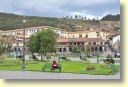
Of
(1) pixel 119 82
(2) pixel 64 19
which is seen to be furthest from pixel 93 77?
(2) pixel 64 19

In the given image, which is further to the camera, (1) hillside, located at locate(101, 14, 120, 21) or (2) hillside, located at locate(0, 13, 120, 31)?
(2) hillside, located at locate(0, 13, 120, 31)

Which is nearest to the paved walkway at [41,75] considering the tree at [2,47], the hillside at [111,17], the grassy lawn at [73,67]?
the grassy lawn at [73,67]

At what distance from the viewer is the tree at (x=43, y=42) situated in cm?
1042

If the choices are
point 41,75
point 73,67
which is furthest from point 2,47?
point 73,67

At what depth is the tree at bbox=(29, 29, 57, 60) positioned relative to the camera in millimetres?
10422

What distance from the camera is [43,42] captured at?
10.5 meters

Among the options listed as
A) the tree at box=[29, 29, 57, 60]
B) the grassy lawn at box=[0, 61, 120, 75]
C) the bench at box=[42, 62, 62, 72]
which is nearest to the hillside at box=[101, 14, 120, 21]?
the grassy lawn at box=[0, 61, 120, 75]

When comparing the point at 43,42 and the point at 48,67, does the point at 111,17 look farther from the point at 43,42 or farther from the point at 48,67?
the point at 48,67

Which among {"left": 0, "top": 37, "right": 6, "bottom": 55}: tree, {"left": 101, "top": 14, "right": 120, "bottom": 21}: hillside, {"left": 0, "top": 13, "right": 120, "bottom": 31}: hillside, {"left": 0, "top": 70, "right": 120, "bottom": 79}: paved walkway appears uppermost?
{"left": 101, "top": 14, "right": 120, "bottom": 21}: hillside

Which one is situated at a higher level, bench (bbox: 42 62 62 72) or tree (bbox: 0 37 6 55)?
tree (bbox: 0 37 6 55)

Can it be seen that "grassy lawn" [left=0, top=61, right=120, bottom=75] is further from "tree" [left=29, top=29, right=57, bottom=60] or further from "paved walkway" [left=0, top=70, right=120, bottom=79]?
"tree" [left=29, top=29, right=57, bottom=60]

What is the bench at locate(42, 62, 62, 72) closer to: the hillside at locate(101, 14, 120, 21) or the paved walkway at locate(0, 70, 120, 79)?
the paved walkway at locate(0, 70, 120, 79)

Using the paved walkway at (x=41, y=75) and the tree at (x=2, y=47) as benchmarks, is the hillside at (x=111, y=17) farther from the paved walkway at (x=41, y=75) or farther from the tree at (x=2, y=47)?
the tree at (x=2, y=47)

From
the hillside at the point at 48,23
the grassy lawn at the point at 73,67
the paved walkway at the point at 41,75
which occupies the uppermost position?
the hillside at the point at 48,23
